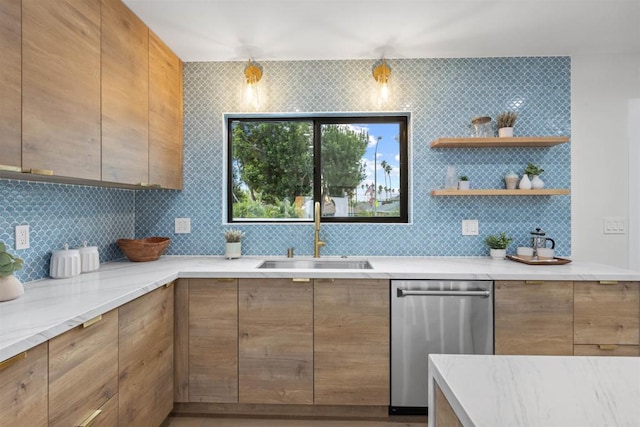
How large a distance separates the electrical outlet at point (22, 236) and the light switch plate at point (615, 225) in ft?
12.3

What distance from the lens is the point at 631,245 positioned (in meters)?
2.68

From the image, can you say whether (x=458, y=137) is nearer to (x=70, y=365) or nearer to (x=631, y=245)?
(x=631, y=245)

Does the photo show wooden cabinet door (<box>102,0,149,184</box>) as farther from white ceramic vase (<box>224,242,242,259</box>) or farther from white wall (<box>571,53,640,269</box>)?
white wall (<box>571,53,640,269</box>)

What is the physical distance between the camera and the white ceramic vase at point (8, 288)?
4.71 ft

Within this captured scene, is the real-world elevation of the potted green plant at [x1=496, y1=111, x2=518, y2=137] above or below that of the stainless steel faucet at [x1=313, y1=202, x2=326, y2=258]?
above

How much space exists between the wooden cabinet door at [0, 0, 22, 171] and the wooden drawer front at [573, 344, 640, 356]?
2921 millimetres

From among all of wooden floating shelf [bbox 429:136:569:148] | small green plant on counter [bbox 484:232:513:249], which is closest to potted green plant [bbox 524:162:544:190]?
wooden floating shelf [bbox 429:136:569:148]

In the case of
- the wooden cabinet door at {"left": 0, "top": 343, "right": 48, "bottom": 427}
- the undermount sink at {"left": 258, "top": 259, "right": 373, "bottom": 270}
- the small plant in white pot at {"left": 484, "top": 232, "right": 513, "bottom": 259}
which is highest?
the small plant in white pot at {"left": 484, "top": 232, "right": 513, "bottom": 259}

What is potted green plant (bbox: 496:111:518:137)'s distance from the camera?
2.58m

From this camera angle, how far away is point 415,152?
277 centimetres

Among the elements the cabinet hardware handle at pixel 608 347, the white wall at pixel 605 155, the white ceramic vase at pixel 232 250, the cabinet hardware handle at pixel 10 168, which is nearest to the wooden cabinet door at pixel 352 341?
the white ceramic vase at pixel 232 250

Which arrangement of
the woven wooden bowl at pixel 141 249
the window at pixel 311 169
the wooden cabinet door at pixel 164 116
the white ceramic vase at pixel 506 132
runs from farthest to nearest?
1. the window at pixel 311 169
2. the white ceramic vase at pixel 506 132
3. the woven wooden bowl at pixel 141 249
4. the wooden cabinet door at pixel 164 116

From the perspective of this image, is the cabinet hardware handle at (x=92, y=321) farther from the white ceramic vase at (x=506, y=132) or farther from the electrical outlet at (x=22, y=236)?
the white ceramic vase at (x=506, y=132)

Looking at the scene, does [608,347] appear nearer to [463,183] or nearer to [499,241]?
[499,241]
